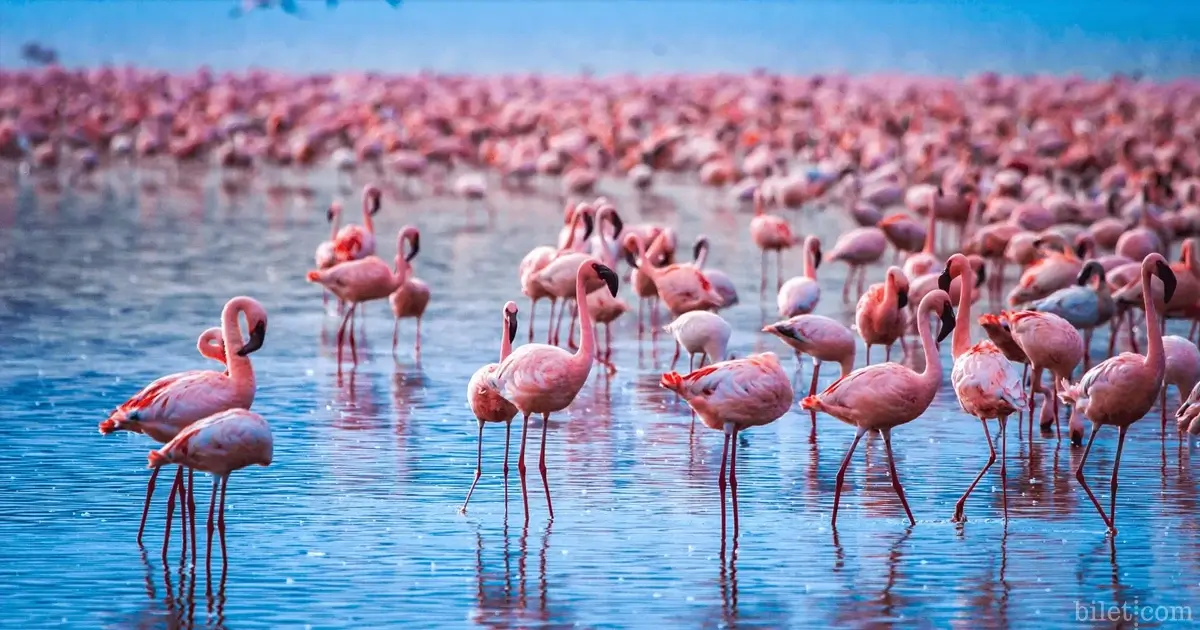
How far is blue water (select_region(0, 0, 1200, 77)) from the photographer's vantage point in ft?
327

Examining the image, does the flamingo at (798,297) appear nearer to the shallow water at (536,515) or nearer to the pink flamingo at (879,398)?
the shallow water at (536,515)

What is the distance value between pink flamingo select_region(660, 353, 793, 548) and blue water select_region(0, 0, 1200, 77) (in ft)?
275

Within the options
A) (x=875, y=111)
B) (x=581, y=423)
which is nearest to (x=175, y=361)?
(x=581, y=423)

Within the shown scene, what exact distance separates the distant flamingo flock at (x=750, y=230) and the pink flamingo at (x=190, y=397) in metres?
0.01

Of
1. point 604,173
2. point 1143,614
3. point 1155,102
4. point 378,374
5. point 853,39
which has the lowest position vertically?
point 1143,614

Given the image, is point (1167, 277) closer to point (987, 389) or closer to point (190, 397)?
point (987, 389)

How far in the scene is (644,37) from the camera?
116188 mm

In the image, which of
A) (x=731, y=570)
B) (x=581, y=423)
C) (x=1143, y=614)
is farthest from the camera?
(x=581, y=423)

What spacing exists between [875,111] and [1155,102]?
30.3 feet

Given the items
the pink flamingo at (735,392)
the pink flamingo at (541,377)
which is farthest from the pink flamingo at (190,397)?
the pink flamingo at (735,392)

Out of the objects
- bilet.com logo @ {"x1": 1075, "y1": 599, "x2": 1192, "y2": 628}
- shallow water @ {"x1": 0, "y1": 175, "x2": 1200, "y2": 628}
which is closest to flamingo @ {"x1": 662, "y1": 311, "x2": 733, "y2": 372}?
shallow water @ {"x1": 0, "y1": 175, "x2": 1200, "y2": 628}

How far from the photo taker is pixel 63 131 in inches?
1391

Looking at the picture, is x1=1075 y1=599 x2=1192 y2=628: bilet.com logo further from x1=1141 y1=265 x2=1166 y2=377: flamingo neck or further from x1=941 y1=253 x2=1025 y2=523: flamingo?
x1=1141 y1=265 x2=1166 y2=377: flamingo neck

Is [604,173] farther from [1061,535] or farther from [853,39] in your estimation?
[853,39]
